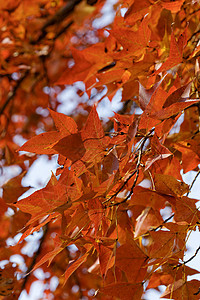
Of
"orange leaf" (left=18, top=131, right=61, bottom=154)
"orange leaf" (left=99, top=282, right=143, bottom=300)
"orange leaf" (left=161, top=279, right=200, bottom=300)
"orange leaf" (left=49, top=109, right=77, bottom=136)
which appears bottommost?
"orange leaf" (left=161, top=279, right=200, bottom=300)

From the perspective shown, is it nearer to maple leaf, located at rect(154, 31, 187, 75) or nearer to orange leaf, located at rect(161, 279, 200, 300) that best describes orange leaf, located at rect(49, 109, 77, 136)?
maple leaf, located at rect(154, 31, 187, 75)

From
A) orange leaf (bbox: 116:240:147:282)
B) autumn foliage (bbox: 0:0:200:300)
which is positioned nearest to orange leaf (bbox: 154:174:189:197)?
autumn foliage (bbox: 0:0:200:300)

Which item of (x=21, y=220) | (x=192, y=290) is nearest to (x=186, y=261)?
(x=192, y=290)

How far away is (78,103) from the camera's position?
2715mm

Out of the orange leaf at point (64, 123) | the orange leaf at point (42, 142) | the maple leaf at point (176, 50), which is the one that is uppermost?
the maple leaf at point (176, 50)

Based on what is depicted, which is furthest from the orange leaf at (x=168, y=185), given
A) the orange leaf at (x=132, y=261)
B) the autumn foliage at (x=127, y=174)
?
the orange leaf at (x=132, y=261)

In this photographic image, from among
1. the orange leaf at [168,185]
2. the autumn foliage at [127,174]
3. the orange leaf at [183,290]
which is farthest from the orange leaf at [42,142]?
the orange leaf at [183,290]

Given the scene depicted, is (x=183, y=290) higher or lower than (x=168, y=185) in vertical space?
lower

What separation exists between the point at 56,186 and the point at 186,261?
286 mm

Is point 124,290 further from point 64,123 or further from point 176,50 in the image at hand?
point 176,50

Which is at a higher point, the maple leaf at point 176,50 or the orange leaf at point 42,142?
the maple leaf at point 176,50

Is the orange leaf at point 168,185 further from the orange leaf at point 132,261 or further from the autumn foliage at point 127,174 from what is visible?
the orange leaf at point 132,261

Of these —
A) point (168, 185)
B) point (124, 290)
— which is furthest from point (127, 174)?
point (124, 290)

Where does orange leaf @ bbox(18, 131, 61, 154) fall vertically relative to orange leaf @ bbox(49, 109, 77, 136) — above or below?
below
